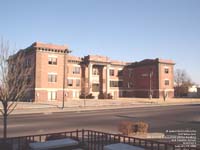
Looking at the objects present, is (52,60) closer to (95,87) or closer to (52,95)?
(52,95)

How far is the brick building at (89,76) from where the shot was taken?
5859cm

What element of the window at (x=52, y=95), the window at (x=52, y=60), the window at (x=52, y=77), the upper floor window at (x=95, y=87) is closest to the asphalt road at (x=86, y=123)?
the window at (x=52, y=95)

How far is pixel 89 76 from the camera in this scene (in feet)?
240

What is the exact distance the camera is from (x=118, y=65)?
3290 inches

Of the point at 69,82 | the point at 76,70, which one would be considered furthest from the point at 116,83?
the point at 69,82

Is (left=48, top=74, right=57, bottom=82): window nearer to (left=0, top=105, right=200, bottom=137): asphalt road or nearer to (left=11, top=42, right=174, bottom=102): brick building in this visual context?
(left=11, top=42, right=174, bottom=102): brick building

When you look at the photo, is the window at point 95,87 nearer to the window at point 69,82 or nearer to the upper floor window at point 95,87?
the upper floor window at point 95,87

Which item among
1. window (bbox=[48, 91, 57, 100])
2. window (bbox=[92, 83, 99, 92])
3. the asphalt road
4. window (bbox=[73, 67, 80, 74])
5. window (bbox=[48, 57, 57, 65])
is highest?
window (bbox=[48, 57, 57, 65])

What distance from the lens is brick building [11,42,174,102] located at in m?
58.6

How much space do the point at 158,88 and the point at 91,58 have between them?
22.8 meters

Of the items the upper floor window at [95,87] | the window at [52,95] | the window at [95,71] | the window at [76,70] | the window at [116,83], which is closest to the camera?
the window at [52,95]

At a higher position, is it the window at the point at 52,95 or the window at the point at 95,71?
the window at the point at 95,71

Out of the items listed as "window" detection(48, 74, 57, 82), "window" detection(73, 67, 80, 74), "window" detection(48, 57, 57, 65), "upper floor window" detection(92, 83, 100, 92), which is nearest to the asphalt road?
"window" detection(48, 74, 57, 82)

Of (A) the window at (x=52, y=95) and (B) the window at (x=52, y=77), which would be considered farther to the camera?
(B) the window at (x=52, y=77)
